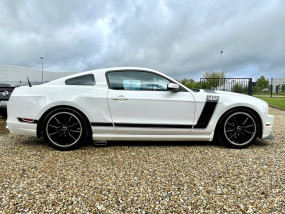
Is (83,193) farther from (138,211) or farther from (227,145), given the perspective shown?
(227,145)

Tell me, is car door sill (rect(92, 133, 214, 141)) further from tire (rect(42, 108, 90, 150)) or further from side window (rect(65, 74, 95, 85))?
side window (rect(65, 74, 95, 85))

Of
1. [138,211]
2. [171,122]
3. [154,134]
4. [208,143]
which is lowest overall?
[138,211]

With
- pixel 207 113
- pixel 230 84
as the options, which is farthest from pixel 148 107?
pixel 230 84

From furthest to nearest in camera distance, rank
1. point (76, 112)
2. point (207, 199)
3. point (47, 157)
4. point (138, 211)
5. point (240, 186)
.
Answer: point (76, 112) < point (47, 157) < point (240, 186) < point (207, 199) < point (138, 211)

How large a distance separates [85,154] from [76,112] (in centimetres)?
65

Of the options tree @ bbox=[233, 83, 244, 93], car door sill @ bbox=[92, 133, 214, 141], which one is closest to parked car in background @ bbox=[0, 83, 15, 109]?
car door sill @ bbox=[92, 133, 214, 141]

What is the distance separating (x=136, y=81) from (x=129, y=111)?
51 centimetres

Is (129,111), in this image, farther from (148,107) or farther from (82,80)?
(82,80)

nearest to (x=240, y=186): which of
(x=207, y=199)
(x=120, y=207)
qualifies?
(x=207, y=199)

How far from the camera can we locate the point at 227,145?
2990 millimetres

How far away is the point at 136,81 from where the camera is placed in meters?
2.95

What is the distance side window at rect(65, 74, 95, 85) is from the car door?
26 cm

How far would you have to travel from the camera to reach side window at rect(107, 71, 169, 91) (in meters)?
2.91

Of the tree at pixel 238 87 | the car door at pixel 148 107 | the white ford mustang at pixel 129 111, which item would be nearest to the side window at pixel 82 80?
the white ford mustang at pixel 129 111
